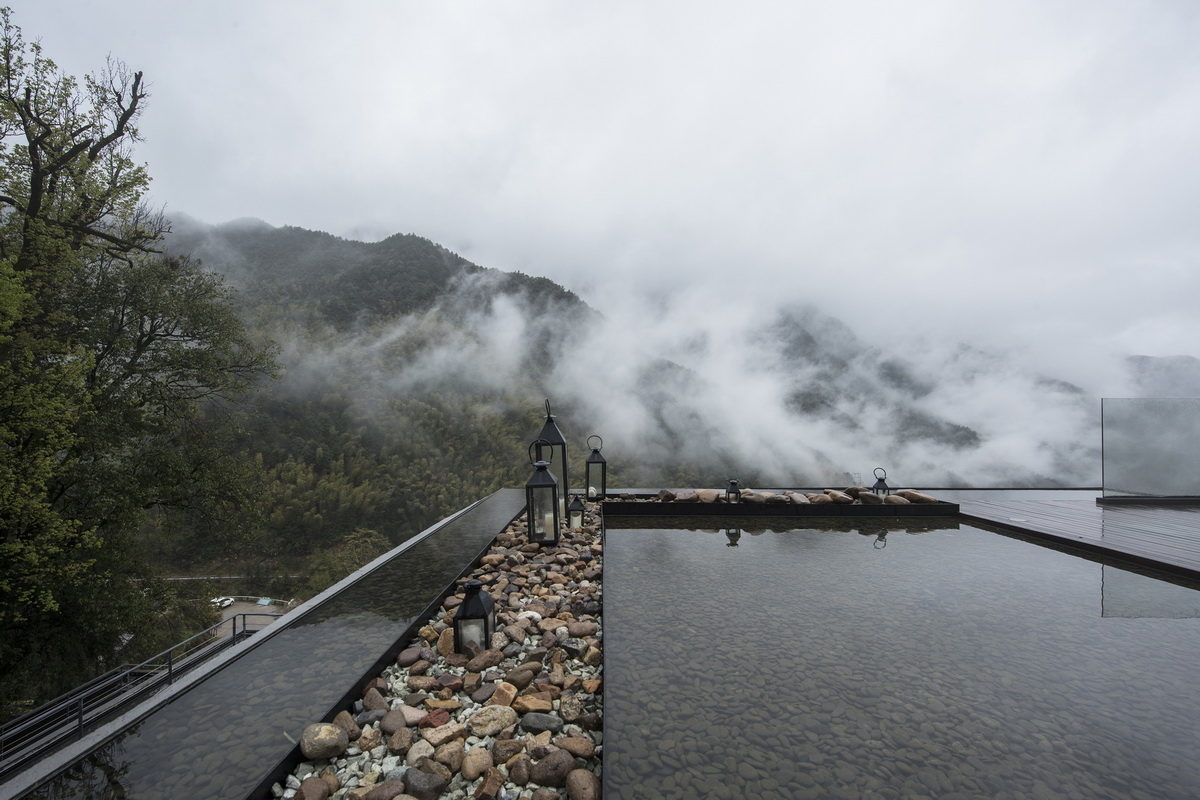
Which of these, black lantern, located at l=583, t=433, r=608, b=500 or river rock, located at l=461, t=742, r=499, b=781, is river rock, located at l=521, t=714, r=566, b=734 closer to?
river rock, located at l=461, t=742, r=499, b=781

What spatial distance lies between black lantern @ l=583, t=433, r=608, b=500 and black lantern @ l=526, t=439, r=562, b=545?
1.85 metres

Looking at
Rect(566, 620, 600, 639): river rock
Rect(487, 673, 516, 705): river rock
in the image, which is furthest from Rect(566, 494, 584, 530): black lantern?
Rect(487, 673, 516, 705): river rock

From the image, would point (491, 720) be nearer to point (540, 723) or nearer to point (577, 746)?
point (540, 723)

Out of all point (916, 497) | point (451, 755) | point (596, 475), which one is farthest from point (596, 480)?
point (451, 755)

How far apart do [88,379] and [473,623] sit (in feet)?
32.2

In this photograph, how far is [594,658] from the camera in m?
2.43

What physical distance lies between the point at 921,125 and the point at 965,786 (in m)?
15.9

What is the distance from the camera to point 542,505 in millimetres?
4043

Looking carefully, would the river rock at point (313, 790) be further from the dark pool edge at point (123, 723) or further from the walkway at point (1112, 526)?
the walkway at point (1112, 526)

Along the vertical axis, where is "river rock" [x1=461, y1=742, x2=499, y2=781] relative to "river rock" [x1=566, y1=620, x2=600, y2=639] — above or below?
below

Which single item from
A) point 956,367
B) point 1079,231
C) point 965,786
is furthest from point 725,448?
point 965,786

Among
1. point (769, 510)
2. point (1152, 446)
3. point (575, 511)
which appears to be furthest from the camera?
point (1152, 446)

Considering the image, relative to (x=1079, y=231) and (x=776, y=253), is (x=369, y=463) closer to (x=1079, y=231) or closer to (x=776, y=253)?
(x=776, y=253)

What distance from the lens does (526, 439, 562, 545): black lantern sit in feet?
12.9
